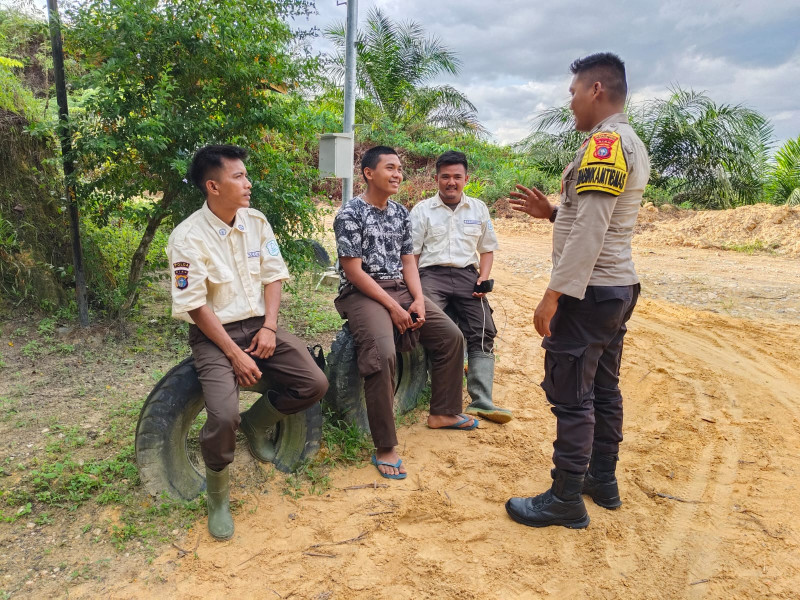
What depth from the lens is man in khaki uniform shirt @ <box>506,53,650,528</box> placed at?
255cm

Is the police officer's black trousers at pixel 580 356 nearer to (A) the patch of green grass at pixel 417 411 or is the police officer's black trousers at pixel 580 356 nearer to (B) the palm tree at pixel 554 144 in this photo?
(A) the patch of green grass at pixel 417 411

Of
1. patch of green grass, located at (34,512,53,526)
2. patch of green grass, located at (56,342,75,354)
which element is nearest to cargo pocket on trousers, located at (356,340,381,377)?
patch of green grass, located at (34,512,53,526)

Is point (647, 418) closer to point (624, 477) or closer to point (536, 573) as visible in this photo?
point (624, 477)

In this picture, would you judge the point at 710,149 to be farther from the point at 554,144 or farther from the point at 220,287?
the point at 220,287

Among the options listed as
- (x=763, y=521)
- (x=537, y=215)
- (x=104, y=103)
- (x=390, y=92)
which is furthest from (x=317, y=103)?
(x=390, y=92)

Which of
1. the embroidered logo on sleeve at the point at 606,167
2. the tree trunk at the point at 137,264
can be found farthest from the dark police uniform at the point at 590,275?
the tree trunk at the point at 137,264

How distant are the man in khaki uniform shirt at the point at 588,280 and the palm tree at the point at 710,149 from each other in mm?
14184

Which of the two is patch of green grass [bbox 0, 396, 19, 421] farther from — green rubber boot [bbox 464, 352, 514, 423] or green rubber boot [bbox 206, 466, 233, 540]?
green rubber boot [bbox 464, 352, 514, 423]

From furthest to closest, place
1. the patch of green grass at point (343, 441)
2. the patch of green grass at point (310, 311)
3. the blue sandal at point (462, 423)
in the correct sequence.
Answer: the patch of green grass at point (310, 311) < the blue sandal at point (462, 423) < the patch of green grass at point (343, 441)

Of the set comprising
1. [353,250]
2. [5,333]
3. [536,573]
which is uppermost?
[353,250]

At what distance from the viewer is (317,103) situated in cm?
→ 545

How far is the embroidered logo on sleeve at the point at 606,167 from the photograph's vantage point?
2502mm

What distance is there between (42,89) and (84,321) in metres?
3.20

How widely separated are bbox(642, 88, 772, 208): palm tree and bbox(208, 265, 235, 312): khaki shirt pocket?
15.1 meters
